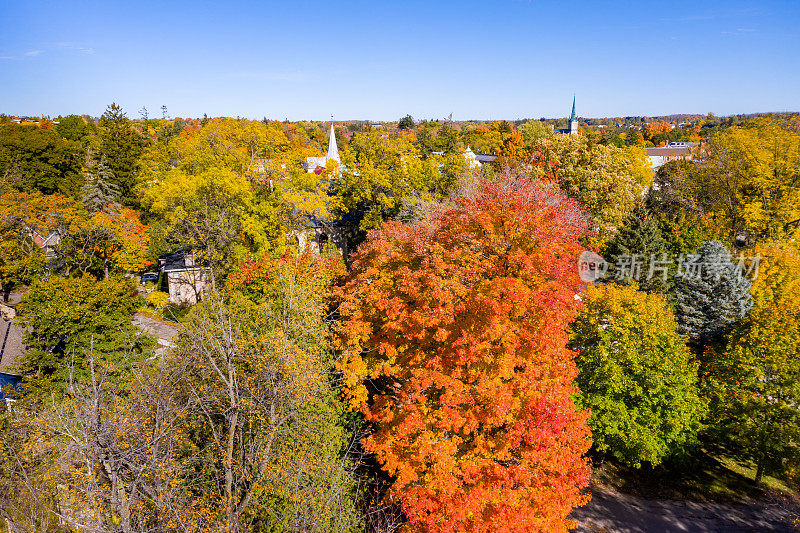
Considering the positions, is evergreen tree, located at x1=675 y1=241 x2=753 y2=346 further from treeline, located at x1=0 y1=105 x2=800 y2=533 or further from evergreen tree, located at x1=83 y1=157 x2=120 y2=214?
evergreen tree, located at x1=83 y1=157 x2=120 y2=214

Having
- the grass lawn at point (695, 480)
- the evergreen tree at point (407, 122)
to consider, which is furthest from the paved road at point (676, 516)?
the evergreen tree at point (407, 122)

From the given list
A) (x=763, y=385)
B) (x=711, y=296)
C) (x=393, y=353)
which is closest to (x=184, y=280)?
(x=393, y=353)

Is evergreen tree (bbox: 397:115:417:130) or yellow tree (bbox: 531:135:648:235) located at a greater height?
evergreen tree (bbox: 397:115:417:130)

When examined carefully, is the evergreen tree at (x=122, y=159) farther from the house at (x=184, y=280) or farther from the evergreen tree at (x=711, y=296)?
the evergreen tree at (x=711, y=296)

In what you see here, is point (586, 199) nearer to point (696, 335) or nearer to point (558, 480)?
point (696, 335)

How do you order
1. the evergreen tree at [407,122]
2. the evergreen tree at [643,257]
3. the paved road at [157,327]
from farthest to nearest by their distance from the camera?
the evergreen tree at [407,122] < the paved road at [157,327] < the evergreen tree at [643,257]

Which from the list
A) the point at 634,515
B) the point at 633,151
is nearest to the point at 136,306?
the point at 634,515

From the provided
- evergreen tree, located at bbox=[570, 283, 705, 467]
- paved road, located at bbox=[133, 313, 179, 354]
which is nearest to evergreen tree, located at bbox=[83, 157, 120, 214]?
paved road, located at bbox=[133, 313, 179, 354]
